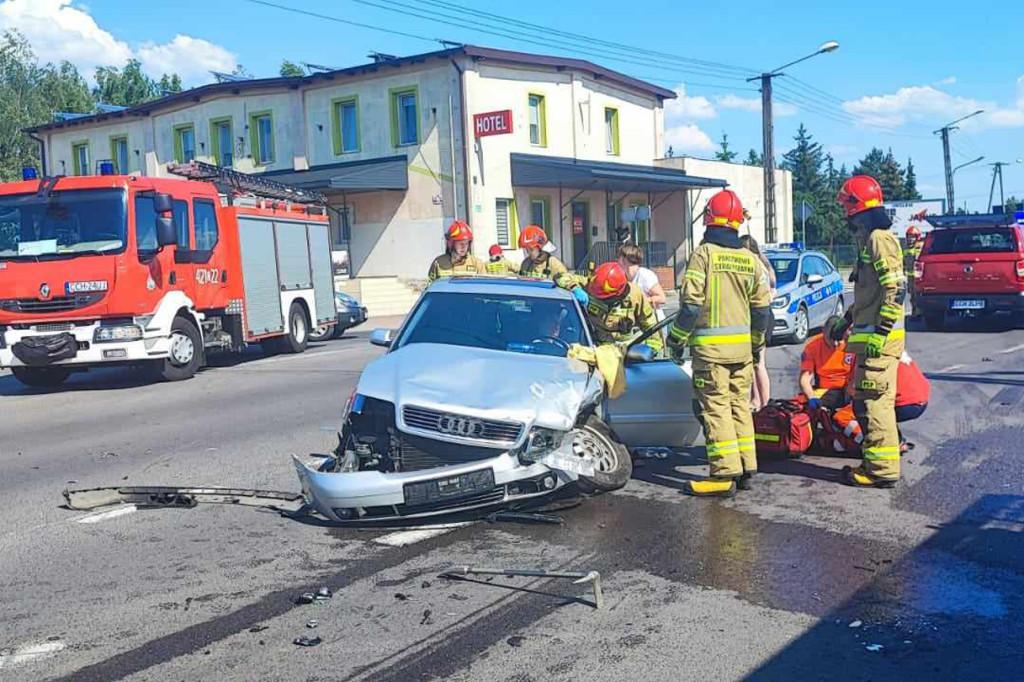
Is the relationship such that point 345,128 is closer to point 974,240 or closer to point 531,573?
point 974,240

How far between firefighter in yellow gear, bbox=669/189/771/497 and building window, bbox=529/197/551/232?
90.8ft

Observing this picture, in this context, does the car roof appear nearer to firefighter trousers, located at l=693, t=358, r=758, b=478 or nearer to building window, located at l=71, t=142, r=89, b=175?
firefighter trousers, located at l=693, t=358, r=758, b=478

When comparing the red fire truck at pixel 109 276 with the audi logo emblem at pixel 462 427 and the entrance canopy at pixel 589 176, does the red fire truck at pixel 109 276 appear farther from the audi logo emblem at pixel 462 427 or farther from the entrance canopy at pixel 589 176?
the entrance canopy at pixel 589 176

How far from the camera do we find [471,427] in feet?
18.1

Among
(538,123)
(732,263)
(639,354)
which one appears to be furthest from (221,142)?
(732,263)

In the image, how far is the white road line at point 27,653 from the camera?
3973 millimetres

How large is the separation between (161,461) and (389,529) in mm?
3224

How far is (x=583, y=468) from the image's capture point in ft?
19.0

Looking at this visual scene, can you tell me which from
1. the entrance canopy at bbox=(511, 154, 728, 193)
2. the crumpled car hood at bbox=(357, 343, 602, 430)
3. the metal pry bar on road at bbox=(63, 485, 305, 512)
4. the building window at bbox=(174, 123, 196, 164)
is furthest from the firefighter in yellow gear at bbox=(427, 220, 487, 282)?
the building window at bbox=(174, 123, 196, 164)

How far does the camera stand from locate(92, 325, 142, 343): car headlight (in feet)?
41.2

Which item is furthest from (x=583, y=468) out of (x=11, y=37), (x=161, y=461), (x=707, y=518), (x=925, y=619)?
(x=11, y=37)

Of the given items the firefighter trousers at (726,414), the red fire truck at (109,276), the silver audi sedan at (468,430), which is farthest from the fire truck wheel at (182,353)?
the firefighter trousers at (726,414)

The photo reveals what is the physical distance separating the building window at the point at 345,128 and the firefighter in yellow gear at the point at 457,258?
960 inches

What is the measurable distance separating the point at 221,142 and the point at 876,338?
1382 inches
